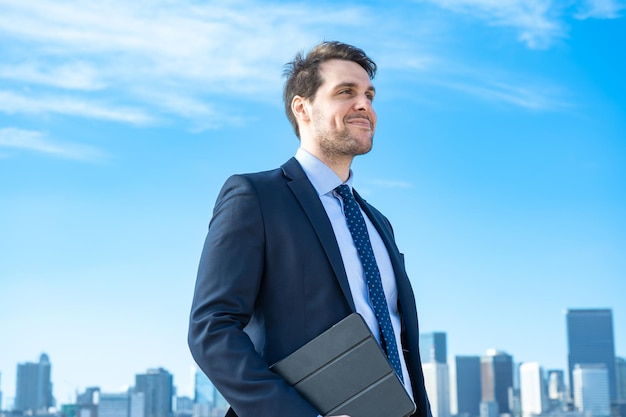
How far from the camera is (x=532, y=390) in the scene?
159125 millimetres

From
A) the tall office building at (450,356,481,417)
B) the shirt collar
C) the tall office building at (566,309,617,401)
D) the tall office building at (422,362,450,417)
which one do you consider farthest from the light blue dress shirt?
the tall office building at (566,309,617,401)

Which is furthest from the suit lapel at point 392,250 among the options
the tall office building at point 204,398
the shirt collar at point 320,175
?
the tall office building at point 204,398

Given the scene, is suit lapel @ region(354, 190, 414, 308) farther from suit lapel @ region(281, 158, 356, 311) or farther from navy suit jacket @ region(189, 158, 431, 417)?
suit lapel @ region(281, 158, 356, 311)

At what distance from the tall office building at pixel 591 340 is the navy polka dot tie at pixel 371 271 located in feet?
546

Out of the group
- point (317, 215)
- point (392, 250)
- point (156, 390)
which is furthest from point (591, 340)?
point (317, 215)

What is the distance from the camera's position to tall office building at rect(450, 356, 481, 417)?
154m

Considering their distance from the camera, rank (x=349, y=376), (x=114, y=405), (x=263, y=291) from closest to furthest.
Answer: (x=349, y=376)
(x=263, y=291)
(x=114, y=405)

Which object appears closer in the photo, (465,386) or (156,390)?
(156,390)

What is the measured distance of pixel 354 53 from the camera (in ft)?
12.5

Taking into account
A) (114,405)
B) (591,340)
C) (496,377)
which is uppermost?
(591,340)

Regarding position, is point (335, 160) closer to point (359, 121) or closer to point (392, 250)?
point (359, 121)

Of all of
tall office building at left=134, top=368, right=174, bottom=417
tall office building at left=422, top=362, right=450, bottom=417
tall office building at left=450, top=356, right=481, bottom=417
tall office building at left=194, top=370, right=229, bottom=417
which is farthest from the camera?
tall office building at left=450, top=356, right=481, bottom=417

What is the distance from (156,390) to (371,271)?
498ft

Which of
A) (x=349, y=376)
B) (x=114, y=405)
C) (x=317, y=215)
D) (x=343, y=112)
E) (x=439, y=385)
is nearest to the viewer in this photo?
(x=349, y=376)
